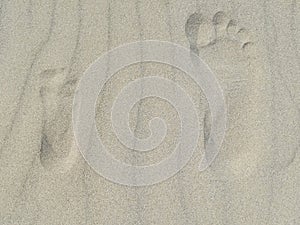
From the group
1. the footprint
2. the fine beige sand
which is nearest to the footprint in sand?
the fine beige sand

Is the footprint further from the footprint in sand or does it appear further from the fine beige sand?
the footprint in sand

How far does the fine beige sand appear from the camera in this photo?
128 centimetres

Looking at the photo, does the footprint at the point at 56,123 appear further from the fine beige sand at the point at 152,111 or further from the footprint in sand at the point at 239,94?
the footprint in sand at the point at 239,94

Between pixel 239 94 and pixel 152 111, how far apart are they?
23 centimetres

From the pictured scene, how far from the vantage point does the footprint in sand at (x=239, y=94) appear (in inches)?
51.1

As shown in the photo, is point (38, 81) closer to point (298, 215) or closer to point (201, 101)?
point (201, 101)

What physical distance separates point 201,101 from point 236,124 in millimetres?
108

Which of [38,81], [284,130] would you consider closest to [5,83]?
[38,81]

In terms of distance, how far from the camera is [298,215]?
128 cm

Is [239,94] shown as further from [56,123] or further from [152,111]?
[56,123]

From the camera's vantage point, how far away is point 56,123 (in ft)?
4.28

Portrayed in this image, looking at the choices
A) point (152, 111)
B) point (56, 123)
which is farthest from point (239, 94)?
point (56, 123)

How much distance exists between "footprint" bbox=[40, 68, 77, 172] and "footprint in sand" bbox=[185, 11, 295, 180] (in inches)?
13.9

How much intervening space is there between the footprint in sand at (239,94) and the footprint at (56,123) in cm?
35
